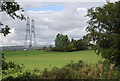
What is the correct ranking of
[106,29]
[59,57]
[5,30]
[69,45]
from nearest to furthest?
[5,30], [106,29], [69,45], [59,57]

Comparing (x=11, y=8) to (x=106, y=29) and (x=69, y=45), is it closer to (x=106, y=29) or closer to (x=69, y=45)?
(x=106, y=29)

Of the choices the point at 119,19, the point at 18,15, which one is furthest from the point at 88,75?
the point at 18,15

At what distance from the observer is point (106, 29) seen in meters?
3.21

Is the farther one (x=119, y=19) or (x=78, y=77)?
(x=119, y=19)

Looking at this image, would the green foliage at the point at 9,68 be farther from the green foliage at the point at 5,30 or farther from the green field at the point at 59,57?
the green field at the point at 59,57

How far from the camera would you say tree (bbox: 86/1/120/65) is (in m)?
2.98

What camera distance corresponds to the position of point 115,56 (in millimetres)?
3107

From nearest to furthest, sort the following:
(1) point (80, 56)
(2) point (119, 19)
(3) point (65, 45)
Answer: (2) point (119, 19) < (3) point (65, 45) < (1) point (80, 56)

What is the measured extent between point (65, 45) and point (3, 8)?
8.42ft

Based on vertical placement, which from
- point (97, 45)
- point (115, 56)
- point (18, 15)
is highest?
point (18, 15)

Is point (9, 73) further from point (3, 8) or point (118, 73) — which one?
point (118, 73)

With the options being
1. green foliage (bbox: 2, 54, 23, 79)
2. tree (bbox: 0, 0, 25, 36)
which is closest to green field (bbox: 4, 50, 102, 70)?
green foliage (bbox: 2, 54, 23, 79)

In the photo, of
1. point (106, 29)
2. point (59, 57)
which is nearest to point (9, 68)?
point (106, 29)

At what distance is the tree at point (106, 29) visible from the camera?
2984 mm
